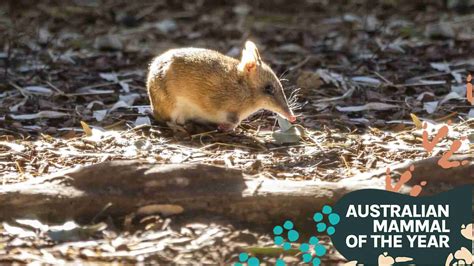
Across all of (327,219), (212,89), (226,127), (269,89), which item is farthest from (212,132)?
(327,219)

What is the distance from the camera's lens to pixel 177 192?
14.7 feet

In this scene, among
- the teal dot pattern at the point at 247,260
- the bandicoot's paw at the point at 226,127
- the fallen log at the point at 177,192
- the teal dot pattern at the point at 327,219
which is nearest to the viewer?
the teal dot pattern at the point at 247,260

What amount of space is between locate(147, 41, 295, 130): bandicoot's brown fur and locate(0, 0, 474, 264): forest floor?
6.7 inches

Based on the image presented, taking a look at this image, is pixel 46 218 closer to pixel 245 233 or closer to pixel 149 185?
pixel 149 185

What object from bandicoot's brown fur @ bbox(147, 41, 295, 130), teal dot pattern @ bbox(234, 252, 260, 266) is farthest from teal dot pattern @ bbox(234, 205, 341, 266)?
bandicoot's brown fur @ bbox(147, 41, 295, 130)

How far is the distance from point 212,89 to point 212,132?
305mm

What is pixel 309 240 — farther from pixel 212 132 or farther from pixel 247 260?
pixel 212 132

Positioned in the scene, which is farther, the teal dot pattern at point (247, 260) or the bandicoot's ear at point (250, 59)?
the bandicoot's ear at point (250, 59)

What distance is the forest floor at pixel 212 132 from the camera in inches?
172

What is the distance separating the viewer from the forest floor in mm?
4379

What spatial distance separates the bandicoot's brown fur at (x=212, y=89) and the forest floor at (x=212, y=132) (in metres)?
0.17

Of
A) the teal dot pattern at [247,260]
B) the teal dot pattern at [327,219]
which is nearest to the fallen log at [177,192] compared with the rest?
the teal dot pattern at [327,219]

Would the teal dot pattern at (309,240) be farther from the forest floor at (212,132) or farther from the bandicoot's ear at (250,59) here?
the bandicoot's ear at (250,59)

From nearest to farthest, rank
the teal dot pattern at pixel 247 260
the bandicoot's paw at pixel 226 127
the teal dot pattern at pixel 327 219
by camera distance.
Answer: the teal dot pattern at pixel 247 260 < the teal dot pattern at pixel 327 219 < the bandicoot's paw at pixel 226 127
